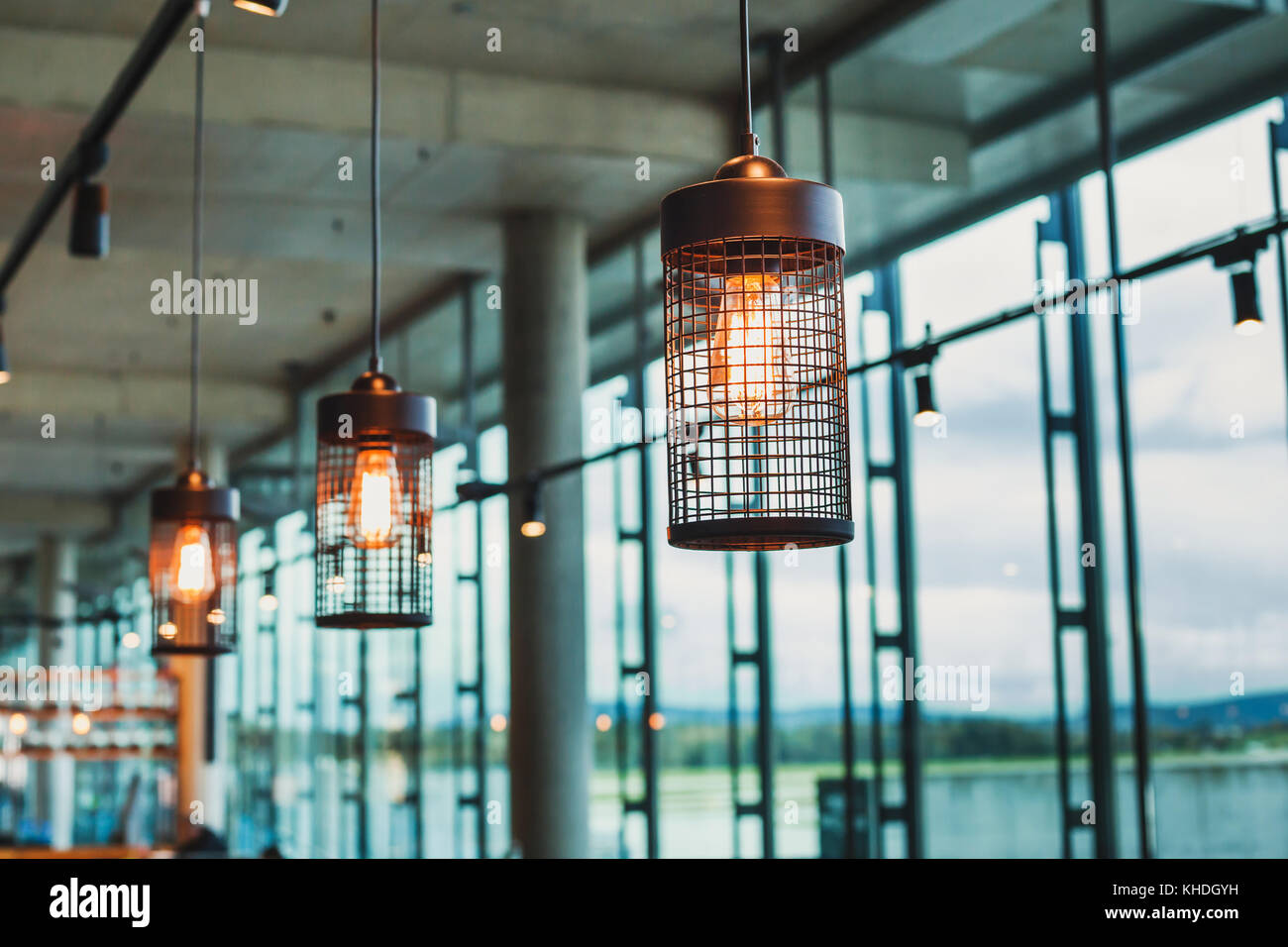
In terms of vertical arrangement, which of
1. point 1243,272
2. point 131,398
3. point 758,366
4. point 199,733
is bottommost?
point 199,733

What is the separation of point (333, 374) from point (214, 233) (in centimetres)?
412

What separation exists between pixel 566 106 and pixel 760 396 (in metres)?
5.48

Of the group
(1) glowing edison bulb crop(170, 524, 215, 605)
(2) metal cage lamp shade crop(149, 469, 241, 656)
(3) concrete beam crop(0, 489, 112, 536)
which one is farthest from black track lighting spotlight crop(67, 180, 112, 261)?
(3) concrete beam crop(0, 489, 112, 536)

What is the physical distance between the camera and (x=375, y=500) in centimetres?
273

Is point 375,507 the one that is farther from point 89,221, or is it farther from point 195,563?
point 89,221

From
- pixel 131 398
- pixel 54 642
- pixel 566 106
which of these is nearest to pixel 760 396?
pixel 566 106

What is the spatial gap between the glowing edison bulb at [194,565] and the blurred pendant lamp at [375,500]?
1200 millimetres

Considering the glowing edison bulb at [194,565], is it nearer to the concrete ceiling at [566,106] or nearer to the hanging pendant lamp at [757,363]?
the hanging pendant lamp at [757,363]

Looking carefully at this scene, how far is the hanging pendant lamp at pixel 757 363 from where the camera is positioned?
5.59ft

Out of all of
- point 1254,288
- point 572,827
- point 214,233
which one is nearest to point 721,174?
point 1254,288

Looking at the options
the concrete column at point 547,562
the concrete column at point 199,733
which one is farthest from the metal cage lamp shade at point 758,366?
the concrete column at point 199,733

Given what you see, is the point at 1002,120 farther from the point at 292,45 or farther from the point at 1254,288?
the point at 292,45

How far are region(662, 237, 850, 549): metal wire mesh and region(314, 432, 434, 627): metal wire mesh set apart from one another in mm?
1086

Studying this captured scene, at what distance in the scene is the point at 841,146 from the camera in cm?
664
